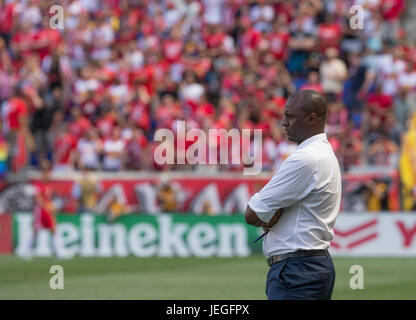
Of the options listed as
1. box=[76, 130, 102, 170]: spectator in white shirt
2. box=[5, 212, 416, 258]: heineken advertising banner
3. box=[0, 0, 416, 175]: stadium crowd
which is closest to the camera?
box=[5, 212, 416, 258]: heineken advertising banner

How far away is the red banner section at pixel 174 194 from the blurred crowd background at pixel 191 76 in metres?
0.43

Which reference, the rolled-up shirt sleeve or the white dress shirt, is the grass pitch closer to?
the white dress shirt

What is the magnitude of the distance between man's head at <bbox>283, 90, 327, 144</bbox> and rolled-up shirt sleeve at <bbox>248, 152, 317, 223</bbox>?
0.66 feet

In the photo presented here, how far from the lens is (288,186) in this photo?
21.8ft

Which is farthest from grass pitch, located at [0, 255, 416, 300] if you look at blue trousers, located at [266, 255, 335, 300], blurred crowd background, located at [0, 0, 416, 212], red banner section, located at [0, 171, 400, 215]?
blue trousers, located at [266, 255, 335, 300]

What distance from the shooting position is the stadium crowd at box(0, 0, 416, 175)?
2316 cm

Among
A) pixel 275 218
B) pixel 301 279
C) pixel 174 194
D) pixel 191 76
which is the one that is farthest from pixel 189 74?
pixel 301 279

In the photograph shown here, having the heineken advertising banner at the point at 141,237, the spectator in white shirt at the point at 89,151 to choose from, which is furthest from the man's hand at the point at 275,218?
the spectator in white shirt at the point at 89,151

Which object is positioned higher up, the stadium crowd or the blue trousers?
the stadium crowd

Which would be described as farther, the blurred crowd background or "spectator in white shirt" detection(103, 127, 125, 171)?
"spectator in white shirt" detection(103, 127, 125, 171)

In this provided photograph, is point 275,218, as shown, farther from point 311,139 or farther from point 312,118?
point 312,118

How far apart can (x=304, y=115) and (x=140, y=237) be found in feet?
49.8

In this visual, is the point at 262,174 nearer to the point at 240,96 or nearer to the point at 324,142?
the point at 240,96

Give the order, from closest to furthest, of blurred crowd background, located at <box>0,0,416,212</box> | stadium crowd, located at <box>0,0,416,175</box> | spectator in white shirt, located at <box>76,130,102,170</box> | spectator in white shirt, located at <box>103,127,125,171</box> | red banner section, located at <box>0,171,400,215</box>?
1. red banner section, located at <box>0,171,400,215</box>
2. blurred crowd background, located at <box>0,0,416,212</box>
3. stadium crowd, located at <box>0,0,416,175</box>
4. spectator in white shirt, located at <box>103,127,125,171</box>
5. spectator in white shirt, located at <box>76,130,102,170</box>
